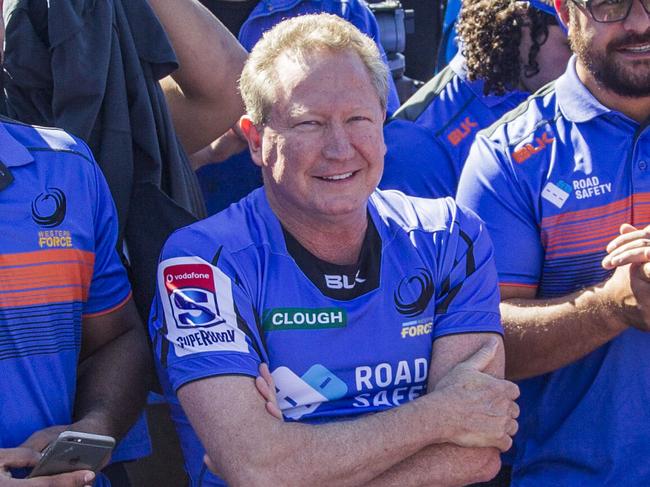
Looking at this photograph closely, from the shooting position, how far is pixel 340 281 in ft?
9.68

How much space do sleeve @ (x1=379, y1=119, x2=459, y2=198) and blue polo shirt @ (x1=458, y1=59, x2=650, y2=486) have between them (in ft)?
1.70

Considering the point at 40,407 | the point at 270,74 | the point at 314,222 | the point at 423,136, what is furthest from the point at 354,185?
the point at 423,136

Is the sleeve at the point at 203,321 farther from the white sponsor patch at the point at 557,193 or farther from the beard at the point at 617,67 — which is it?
the beard at the point at 617,67

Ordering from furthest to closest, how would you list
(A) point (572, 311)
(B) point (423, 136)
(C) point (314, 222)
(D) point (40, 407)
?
(B) point (423, 136), (A) point (572, 311), (C) point (314, 222), (D) point (40, 407)

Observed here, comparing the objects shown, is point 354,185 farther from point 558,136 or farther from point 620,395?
point 620,395

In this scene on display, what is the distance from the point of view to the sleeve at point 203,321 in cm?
275

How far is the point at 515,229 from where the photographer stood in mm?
3385

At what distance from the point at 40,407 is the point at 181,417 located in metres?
0.43

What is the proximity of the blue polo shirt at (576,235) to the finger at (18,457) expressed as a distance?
1551mm

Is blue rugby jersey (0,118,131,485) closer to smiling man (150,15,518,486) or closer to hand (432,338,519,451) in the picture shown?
smiling man (150,15,518,486)

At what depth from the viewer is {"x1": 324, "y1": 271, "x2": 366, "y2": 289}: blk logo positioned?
9.63 feet

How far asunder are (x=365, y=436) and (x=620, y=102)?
1.49m

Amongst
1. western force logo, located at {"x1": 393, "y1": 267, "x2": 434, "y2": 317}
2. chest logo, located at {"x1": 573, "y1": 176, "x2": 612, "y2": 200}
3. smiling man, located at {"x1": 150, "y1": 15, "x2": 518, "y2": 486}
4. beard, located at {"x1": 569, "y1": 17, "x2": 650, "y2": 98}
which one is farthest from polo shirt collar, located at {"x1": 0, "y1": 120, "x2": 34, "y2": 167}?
beard, located at {"x1": 569, "y1": 17, "x2": 650, "y2": 98}

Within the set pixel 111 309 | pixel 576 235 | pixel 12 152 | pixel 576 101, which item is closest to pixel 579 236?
pixel 576 235
